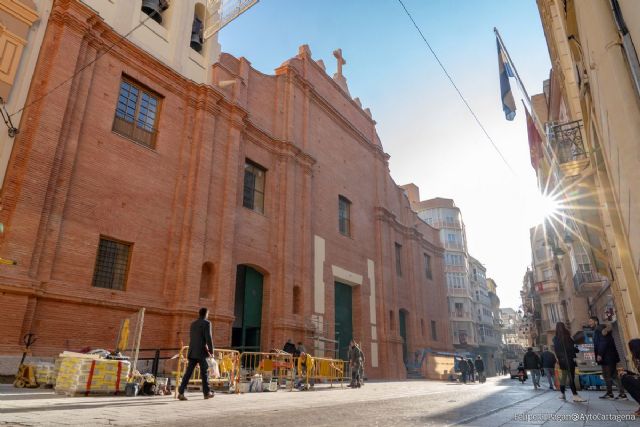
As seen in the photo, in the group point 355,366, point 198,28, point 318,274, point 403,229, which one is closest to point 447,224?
point 403,229

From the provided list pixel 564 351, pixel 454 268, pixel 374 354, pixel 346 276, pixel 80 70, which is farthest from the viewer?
pixel 454 268

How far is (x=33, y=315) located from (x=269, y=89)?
14090 millimetres

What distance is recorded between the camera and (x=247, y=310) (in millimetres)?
16312

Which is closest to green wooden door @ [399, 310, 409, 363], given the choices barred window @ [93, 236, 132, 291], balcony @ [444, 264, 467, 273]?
barred window @ [93, 236, 132, 291]

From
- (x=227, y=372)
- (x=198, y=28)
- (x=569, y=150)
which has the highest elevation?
(x=198, y=28)

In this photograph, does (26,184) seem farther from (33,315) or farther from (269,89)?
(269,89)

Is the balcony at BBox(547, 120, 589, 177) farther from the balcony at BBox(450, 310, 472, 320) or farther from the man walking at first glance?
the balcony at BBox(450, 310, 472, 320)

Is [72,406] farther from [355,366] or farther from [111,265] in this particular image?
[355,366]

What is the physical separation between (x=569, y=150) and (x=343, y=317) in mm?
13505

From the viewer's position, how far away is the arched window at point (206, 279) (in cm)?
1434

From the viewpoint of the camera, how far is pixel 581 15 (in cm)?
796

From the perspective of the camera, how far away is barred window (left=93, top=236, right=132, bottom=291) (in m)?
11.6

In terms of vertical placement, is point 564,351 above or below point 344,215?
below

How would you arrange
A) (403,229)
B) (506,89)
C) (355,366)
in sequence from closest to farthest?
(506,89) < (355,366) < (403,229)
